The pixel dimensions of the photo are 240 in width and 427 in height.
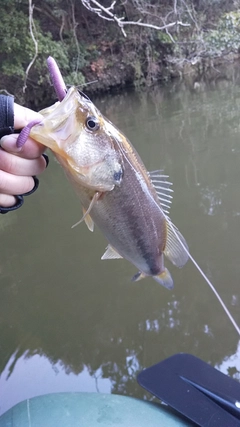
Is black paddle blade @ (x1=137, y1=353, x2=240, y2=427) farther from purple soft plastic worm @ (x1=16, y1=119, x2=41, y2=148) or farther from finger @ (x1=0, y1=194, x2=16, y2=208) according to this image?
purple soft plastic worm @ (x1=16, y1=119, x2=41, y2=148)

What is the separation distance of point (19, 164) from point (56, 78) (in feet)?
0.97

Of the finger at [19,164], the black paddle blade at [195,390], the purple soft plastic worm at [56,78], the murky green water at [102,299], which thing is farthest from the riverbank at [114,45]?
the purple soft plastic worm at [56,78]

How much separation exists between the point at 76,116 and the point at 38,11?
14444 mm

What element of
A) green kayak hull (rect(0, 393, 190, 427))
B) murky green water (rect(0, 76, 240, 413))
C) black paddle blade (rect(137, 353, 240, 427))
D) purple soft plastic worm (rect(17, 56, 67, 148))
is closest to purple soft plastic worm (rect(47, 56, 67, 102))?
purple soft plastic worm (rect(17, 56, 67, 148))

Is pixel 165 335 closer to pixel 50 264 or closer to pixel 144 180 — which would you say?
pixel 50 264

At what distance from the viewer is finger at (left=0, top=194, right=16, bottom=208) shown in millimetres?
1355

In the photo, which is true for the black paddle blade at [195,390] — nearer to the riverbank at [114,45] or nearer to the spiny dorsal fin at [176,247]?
the spiny dorsal fin at [176,247]

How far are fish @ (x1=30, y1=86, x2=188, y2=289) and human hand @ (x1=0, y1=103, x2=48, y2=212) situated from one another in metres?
0.08

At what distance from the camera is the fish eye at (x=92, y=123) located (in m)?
1.19

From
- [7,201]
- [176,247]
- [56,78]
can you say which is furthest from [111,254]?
[56,78]

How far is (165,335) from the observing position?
297 centimetres

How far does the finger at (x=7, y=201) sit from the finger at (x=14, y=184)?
0.07 feet

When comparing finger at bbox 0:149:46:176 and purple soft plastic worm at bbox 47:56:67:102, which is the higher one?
purple soft plastic worm at bbox 47:56:67:102

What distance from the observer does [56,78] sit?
1133mm
